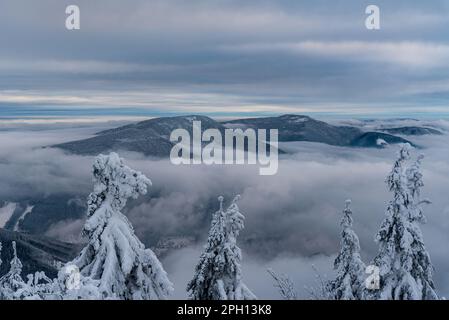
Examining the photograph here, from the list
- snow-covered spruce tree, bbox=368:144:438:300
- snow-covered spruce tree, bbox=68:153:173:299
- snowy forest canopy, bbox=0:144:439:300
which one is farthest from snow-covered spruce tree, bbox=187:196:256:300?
snow-covered spruce tree, bbox=368:144:438:300

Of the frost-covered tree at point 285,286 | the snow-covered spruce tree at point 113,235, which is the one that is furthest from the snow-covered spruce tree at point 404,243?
the snow-covered spruce tree at point 113,235

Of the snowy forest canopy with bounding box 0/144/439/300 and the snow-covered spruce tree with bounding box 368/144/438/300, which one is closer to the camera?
the snowy forest canopy with bounding box 0/144/439/300

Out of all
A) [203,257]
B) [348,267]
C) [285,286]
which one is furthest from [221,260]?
[348,267]

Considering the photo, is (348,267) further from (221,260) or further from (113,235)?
(113,235)

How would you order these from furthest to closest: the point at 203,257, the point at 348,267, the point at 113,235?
the point at 348,267 → the point at 203,257 → the point at 113,235

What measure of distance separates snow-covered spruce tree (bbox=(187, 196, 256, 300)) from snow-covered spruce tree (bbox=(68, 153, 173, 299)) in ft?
5.05

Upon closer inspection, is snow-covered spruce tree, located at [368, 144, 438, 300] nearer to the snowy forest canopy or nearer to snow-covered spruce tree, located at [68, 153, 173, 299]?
the snowy forest canopy

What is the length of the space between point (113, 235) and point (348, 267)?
10.8 m

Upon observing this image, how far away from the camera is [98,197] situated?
11.6m

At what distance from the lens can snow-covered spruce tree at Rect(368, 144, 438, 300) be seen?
43.3ft

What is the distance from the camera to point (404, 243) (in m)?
13.1

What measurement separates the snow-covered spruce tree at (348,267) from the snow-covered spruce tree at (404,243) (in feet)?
12.3
